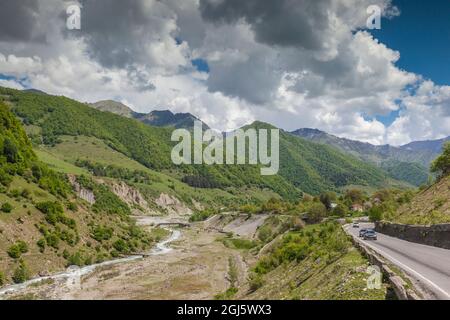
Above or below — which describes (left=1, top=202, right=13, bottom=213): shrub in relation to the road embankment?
above

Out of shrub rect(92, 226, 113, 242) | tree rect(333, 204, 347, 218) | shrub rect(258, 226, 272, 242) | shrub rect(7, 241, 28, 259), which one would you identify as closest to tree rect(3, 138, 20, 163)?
shrub rect(92, 226, 113, 242)

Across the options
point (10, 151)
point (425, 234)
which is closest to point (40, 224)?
point (10, 151)

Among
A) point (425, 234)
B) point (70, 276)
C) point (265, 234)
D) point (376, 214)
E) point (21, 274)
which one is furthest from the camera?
point (265, 234)

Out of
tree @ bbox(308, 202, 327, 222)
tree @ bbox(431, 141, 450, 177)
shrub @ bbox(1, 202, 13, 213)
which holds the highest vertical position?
Answer: tree @ bbox(431, 141, 450, 177)

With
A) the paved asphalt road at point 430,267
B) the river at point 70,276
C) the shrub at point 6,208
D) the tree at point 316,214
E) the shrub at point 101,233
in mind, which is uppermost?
the shrub at point 6,208

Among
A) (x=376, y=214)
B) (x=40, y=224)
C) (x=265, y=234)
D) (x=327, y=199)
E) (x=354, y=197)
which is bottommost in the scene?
(x=265, y=234)

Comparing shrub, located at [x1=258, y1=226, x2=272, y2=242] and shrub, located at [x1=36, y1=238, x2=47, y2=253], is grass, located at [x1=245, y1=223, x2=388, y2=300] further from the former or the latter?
shrub, located at [x1=258, y1=226, x2=272, y2=242]

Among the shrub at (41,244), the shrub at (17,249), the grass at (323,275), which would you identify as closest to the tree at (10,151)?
the shrub at (41,244)

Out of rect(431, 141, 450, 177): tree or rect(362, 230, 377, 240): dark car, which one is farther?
rect(431, 141, 450, 177): tree

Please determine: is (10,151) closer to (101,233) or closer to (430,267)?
(101,233)

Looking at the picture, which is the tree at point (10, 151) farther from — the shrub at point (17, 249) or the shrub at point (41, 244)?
the shrub at point (17, 249)

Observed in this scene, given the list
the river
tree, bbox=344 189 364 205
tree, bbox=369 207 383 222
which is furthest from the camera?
tree, bbox=344 189 364 205
